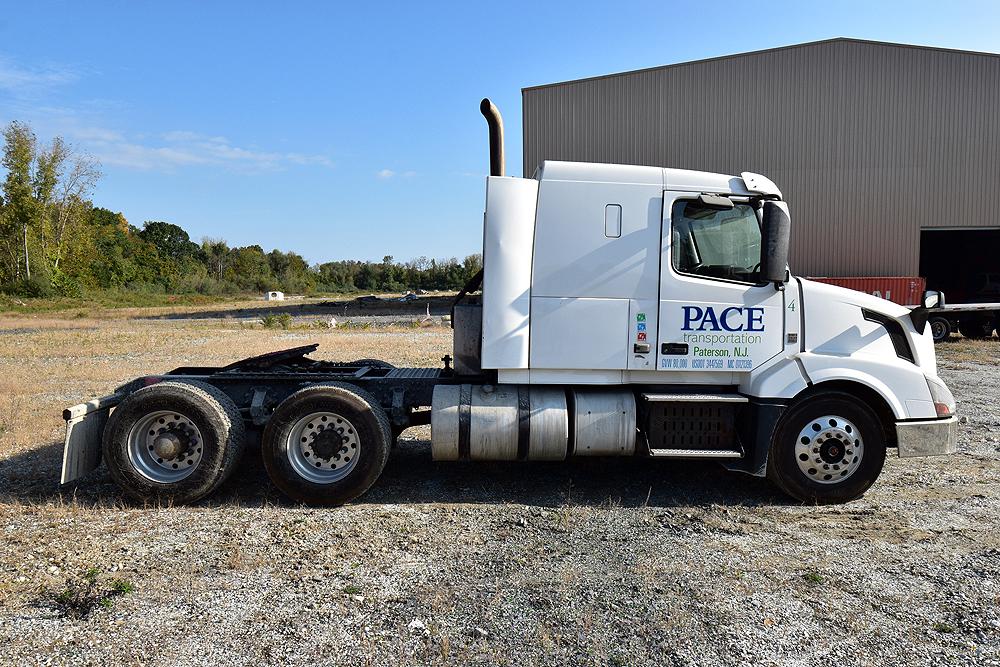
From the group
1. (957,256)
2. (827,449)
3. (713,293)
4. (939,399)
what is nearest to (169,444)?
(713,293)

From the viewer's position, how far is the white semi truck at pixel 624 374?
5570 millimetres

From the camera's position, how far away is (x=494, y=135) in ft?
19.9

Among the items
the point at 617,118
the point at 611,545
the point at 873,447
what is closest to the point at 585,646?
the point at 611,545

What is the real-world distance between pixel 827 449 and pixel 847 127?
22743mm

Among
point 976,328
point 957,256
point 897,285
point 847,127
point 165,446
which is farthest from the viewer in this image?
point 957,256

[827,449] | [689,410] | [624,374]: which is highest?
[624,374]

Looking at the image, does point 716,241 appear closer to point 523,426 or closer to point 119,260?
point 523,426

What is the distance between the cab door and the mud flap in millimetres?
4964

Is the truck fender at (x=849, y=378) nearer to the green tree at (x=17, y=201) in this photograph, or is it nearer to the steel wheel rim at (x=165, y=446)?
the steel wheel rim at (x=165, y=446)

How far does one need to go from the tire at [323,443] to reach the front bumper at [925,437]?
4517 mm

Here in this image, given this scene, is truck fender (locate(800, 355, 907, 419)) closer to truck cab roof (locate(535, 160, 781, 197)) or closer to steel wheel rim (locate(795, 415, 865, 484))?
steel wheel rim (locate(795, 415, 865, 484))

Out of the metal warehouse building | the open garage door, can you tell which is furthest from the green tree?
the open garage door

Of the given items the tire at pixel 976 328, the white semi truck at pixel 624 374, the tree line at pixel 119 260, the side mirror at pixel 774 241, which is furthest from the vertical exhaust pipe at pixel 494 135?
the tree line at pixel 119 260

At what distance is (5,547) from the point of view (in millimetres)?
4625
